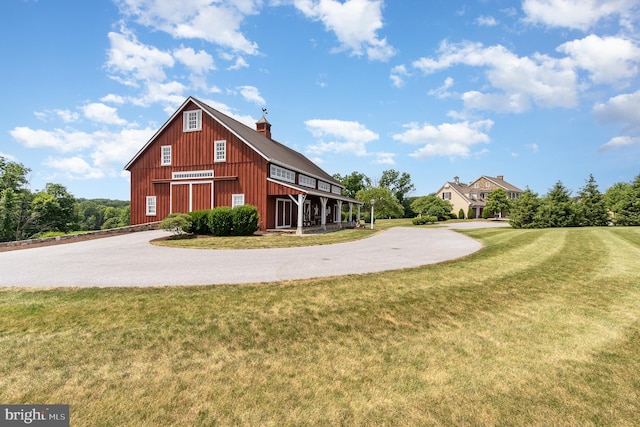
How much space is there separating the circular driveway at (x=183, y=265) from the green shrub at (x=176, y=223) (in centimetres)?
391

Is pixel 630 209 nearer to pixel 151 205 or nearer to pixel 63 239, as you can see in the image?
pixel 151 205

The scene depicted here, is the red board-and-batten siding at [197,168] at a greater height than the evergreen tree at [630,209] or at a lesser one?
greater

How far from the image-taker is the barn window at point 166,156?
24.0 metres

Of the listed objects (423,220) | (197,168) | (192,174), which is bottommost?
(423,220)

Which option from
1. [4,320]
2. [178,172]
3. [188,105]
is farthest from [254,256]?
[188,105]

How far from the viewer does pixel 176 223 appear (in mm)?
16922

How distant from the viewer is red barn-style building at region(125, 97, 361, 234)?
21.7m

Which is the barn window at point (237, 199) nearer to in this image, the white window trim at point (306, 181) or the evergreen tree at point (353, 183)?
the white window trim at point (306, 181)

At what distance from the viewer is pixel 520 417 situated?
9.57ft

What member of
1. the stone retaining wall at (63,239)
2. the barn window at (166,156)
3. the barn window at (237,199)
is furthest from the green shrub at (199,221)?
the barn window at (166,156)

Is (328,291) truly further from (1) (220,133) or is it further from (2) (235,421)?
(1) (220,133)

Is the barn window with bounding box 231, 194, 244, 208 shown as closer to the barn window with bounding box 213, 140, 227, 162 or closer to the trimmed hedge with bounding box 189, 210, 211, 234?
the barn window with bounding box 213, 140, 227, 162

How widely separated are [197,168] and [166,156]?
124 inches

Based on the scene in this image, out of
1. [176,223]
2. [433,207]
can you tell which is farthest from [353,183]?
[176,223]
